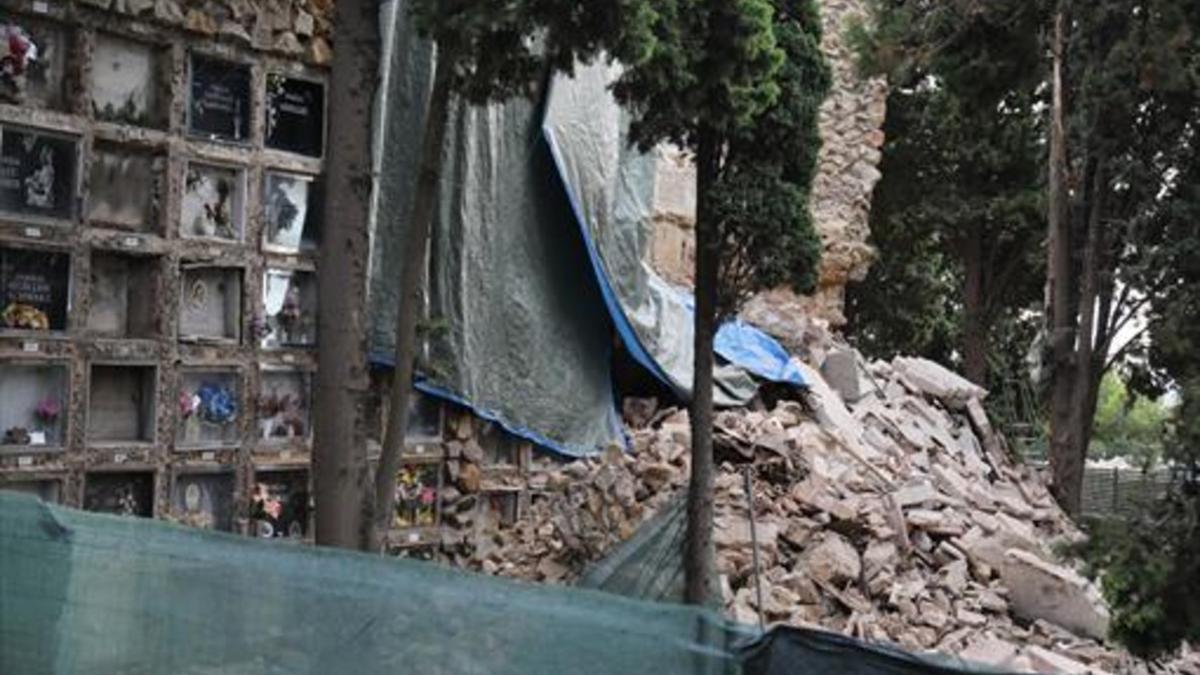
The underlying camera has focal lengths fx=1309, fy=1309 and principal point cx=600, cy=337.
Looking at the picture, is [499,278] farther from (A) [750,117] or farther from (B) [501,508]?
(A) [750,117]

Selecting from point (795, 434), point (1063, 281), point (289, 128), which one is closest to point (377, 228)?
point (289, 128)

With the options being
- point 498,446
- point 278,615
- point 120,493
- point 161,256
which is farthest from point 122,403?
point 278,615

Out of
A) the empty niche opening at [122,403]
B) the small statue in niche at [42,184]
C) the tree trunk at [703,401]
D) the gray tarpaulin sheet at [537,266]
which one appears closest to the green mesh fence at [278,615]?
the empty niche opening at [122,403]

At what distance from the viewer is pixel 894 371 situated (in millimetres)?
16984

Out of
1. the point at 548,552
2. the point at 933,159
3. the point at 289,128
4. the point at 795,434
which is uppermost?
the point at 933,159

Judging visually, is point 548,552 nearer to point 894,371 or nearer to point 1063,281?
point 1063,281

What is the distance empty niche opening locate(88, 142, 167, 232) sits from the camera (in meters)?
8.59

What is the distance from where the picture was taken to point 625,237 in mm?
12969

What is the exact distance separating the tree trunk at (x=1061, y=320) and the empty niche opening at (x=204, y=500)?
333 inches

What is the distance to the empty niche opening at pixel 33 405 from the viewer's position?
8078 mm

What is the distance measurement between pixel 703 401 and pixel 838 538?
193cm

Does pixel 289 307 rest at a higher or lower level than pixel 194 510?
higher

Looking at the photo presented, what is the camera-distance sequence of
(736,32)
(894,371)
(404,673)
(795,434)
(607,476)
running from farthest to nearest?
1. (894,371)
2. (795,434)
3. (607,476)
4. (736,32)
5. (404,673)

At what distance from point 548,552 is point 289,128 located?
4.03m
